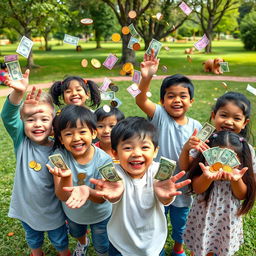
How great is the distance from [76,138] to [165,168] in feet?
2.04

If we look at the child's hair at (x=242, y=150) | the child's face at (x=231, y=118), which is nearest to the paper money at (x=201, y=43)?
the child's face at (x=231, y=118)

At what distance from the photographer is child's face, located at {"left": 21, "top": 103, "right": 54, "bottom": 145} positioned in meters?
1.91

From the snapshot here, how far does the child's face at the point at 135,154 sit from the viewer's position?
1.59 m

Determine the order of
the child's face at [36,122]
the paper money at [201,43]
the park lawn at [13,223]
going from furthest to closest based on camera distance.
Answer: the paper money at [201,43]
the park lawn at [13,223]
the child's face at [36,122]

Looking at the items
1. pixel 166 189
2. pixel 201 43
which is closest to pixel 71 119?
pixel 166 189

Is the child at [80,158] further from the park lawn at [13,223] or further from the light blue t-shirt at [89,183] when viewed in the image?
the park lawn at [13,223]

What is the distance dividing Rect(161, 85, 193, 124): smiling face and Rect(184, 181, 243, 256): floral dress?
0.59 meters

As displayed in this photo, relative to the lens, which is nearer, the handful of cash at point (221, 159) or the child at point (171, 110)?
the handful of cash at point (221, 159)

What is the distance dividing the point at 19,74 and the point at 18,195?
2.76 feet

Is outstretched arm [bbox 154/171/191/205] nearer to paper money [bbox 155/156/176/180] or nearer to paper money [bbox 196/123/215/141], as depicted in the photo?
paper money [bbox 155/156/176/180]

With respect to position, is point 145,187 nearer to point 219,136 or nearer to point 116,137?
point 116,137

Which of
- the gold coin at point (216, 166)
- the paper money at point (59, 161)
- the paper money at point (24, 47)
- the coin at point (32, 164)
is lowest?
the coin at point (32, 164)

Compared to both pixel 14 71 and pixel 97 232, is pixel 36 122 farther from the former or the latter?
pixel 97 232

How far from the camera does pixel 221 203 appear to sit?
1909 millimetres
